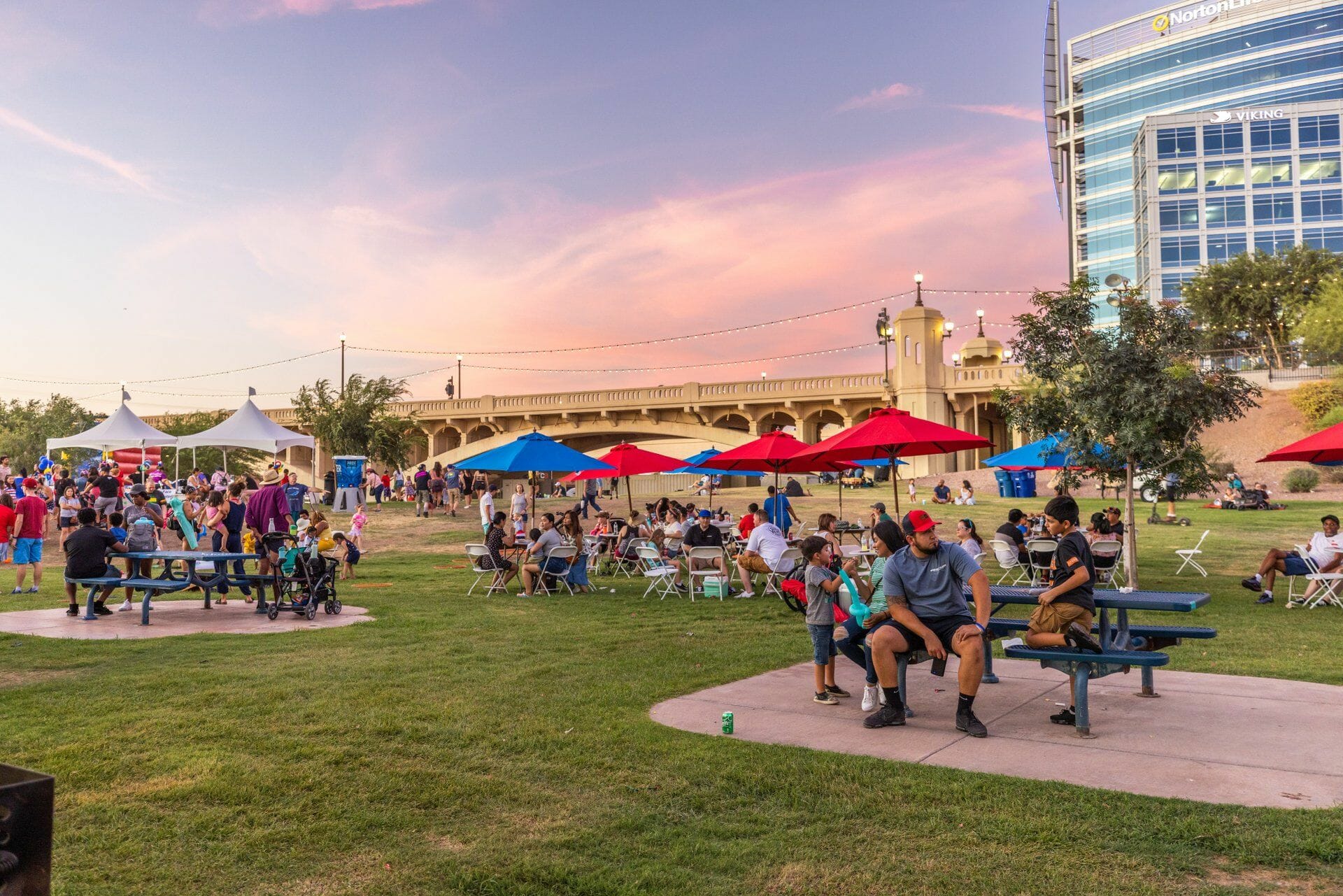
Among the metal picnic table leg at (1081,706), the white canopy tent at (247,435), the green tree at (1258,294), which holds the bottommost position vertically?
the metal picnic table leg at (1081,706)

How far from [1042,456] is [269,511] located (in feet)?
41.9

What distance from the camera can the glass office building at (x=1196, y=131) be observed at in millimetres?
68688

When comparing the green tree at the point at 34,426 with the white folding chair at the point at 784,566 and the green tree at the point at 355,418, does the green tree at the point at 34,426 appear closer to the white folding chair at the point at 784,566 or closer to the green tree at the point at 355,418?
the green tree at the point at 355,418

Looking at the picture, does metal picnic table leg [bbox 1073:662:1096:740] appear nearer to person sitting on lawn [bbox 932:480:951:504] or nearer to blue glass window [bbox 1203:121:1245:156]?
person sitting on lawn [bbox 932:480:951:504]

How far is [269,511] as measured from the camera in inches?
583

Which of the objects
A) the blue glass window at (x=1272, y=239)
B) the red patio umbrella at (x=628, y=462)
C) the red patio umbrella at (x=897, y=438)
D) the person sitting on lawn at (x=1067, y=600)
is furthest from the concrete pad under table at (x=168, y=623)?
the blue glass window at (x=1272, y=239)

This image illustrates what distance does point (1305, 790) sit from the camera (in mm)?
5012

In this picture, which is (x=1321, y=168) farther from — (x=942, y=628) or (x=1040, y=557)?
(x=942, y=628)

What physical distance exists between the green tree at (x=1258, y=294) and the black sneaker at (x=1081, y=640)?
57.4 meters

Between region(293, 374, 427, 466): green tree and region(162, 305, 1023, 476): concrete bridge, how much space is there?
1131 cm

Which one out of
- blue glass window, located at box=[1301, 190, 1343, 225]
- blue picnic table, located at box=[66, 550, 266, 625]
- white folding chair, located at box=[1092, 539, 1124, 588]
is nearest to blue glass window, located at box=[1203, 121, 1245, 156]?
blue glass window, located at box=[1301, 190, 1343, 225]

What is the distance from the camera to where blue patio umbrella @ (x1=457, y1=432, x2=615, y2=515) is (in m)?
16.3

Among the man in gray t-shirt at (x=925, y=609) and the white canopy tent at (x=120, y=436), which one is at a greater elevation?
the white canopy tent at (x=120, y=436)

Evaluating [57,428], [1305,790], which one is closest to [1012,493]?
[1305,790]
